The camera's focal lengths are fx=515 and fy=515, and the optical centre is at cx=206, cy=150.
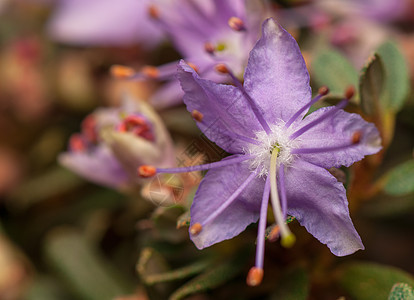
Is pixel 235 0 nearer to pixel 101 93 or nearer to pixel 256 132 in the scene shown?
pixel 256 132

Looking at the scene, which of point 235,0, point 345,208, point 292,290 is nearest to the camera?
point 345,208

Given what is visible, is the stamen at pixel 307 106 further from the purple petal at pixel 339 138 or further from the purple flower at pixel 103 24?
the purple flower at pixel 103 24

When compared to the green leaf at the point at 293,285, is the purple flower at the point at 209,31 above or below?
above

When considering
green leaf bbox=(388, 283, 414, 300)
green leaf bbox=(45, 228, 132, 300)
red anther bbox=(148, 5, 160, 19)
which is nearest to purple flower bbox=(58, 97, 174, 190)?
red anther bbox=(148, 5, 160, 19)

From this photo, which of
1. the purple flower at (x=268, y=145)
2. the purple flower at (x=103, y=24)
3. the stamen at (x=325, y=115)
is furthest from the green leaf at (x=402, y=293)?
the purple flower at (x=103, y=24)

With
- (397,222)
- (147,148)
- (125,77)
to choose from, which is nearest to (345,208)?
(147,148)

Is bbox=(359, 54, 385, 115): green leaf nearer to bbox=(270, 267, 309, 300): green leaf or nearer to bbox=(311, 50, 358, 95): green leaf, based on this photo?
bbox=(311, 50, 358, 95): green leaf
